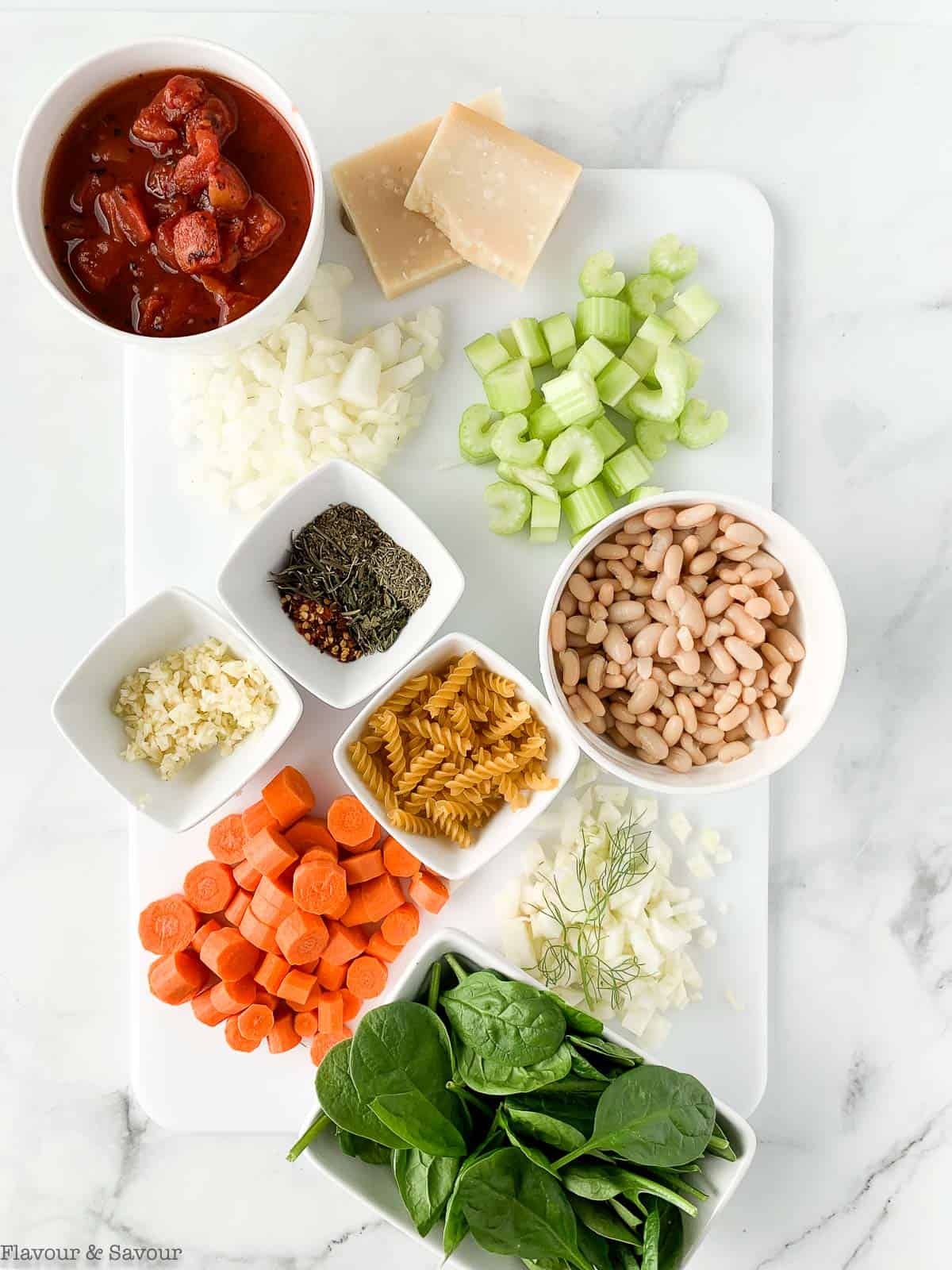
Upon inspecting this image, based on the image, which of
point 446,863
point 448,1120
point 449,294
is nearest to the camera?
point 448,1120

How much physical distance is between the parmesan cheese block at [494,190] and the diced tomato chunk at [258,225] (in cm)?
29

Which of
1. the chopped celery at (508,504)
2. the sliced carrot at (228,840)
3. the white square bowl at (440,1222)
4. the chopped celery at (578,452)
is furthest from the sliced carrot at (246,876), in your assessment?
the chopped celery at (578,452)

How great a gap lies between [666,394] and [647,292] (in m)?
0.19

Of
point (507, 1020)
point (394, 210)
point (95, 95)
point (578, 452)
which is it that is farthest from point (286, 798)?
point (95, 95)

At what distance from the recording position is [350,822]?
5.63 feet

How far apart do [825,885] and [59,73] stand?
1938mm

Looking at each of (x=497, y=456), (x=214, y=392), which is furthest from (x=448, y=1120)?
(x=214, y=392)

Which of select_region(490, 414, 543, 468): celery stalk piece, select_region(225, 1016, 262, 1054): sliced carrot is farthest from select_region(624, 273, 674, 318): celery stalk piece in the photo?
select_region(225, 1016, 262, 1054): sliced carrot

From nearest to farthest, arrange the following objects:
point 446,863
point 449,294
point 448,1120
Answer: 1. point 448,1120
2. point 446,863
3. point 449,294

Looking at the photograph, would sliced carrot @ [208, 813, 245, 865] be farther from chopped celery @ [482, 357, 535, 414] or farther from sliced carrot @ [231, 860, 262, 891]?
chopped celery @ [482, 357, 535, 414]

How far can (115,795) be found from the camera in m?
1.86

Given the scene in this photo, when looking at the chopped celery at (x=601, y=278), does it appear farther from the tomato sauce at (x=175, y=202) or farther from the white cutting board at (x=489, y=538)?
the tomato sauce at (x=175, y=202)

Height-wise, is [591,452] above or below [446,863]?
above

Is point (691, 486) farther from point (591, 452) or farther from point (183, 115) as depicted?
point (183, 115)
